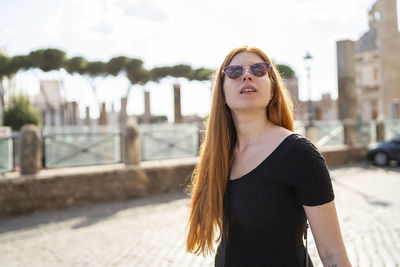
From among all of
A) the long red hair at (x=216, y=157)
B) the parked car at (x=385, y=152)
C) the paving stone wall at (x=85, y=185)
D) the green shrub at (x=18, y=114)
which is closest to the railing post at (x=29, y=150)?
the paving stone wall at (x=85, y=185)

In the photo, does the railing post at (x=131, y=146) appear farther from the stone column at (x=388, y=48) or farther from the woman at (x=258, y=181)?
the stone column at (x=388, y=48)

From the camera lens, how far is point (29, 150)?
669cm

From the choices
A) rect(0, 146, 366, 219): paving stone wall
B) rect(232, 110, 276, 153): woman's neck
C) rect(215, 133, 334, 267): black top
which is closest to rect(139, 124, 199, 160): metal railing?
rect(0, 146, 366, 219): paving stone wall

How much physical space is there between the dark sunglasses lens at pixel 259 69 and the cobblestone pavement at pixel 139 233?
2837mm

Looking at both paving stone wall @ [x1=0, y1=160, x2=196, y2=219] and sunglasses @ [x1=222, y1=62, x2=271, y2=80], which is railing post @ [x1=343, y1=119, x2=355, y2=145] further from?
sunglasses @ [x1=222, y1=62, x2=271, y2=80]

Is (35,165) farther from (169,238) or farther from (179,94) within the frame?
(179,94)

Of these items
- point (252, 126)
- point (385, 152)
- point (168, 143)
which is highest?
point (252, 126)

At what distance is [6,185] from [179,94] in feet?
46.9

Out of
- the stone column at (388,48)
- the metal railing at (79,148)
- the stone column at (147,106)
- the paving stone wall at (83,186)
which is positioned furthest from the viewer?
the stone column at (388,48)

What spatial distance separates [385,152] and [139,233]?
10651mm

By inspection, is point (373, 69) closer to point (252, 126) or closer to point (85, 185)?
point (85, 185)

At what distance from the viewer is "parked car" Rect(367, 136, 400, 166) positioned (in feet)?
39.8

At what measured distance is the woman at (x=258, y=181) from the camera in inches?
47.8

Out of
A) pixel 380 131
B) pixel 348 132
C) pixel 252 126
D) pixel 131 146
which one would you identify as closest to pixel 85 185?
pixel 131 146
